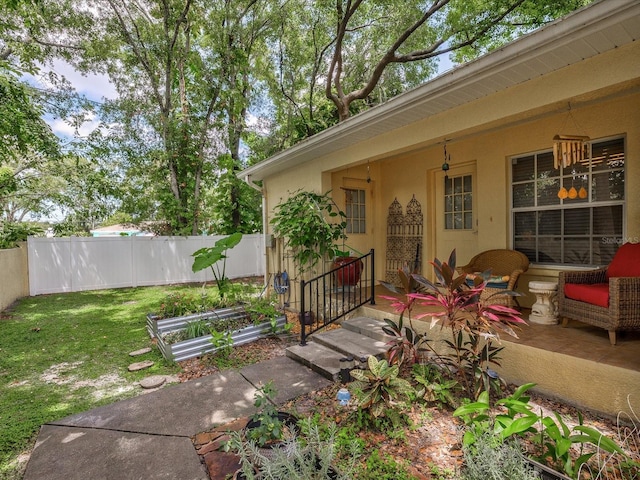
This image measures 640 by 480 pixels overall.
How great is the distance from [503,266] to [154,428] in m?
4.66

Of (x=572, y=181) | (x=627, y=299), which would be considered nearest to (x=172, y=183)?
(x=572, y=181)

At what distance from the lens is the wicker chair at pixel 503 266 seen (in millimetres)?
4121

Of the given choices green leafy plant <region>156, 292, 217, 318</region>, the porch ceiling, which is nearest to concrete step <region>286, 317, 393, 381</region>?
green leafy plant <region>156, 292, 217, 318</region>

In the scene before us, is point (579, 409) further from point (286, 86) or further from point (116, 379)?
point (286, 86)

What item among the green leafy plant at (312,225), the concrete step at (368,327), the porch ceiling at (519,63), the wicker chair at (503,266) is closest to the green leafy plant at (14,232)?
the green leafy plant at (312,225)

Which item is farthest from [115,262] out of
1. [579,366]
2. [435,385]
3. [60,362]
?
[579,366]

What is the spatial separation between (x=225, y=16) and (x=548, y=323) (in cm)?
1308

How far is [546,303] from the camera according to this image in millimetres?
3699

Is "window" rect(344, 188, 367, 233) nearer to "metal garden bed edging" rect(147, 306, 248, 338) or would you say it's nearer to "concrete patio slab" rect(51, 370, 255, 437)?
"metal garden bed edging" rect(147, 306, 248, 338)

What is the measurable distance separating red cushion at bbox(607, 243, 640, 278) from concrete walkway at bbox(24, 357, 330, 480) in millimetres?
3333

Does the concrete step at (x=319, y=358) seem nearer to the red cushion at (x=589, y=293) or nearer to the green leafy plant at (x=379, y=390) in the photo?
the green leafy plant at (x=379, y=390)

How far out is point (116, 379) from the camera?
3719mm

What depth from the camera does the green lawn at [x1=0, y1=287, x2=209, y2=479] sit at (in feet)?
9.53

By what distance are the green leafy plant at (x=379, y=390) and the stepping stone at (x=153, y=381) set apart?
238cm
